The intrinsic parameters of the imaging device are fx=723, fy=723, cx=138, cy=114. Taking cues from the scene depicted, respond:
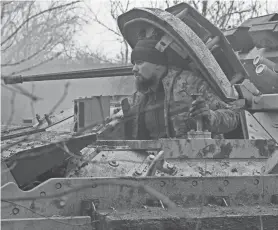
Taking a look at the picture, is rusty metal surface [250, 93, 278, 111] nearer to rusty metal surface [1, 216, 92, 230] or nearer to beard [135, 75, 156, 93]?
beard [135, 75, 156, 93]

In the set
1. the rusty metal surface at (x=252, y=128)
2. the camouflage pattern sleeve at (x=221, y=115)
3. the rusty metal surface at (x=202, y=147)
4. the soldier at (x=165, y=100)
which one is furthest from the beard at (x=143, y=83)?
the rusty metal surface at (x=202, y=147)

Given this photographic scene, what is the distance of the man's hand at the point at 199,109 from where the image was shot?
589 cm

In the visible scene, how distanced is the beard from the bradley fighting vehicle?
0.24 metres

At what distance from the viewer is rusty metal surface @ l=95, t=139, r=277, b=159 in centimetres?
577

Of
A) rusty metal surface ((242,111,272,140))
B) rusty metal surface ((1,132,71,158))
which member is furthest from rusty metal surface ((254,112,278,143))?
rusty metal surface ((1,132,71,158))

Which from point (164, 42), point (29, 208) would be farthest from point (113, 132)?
point (29, 208)

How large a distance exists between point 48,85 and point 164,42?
63.7ft

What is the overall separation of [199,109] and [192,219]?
57.8 inches

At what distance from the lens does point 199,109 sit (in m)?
5.96

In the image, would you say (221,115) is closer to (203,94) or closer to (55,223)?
(203,94)

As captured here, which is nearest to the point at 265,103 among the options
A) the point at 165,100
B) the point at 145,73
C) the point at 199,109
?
the point at 199,109

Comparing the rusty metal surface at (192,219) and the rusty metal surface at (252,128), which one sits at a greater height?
the rusty metal surface at (252,128)

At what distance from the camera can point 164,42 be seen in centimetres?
684

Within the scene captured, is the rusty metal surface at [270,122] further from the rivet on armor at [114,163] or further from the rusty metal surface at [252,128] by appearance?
the rivet on armor at [114,163]
